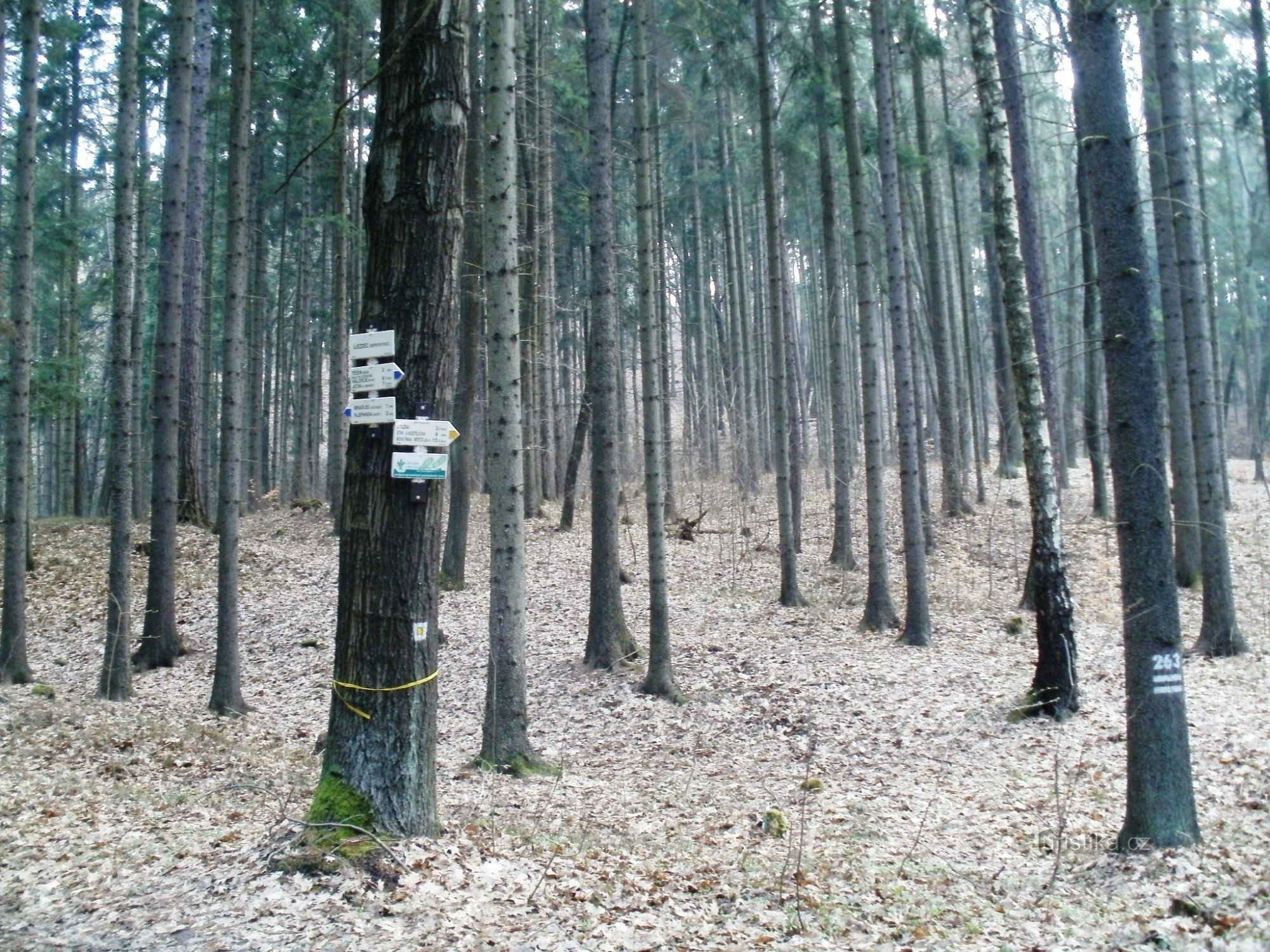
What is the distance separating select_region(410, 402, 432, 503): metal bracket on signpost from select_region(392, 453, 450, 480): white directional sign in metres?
0.03

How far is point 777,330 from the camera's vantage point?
46.2ft

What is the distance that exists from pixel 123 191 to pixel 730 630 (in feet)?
33.0

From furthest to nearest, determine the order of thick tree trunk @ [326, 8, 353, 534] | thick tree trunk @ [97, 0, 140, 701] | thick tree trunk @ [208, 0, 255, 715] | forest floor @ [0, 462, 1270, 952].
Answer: thick tree trunk @ [326, 8, 353, 534] → thick tree trunk @ [97, 0, 140, 701] → thick tree trunk @ [208, 0, 255, 715] → forest floor @ [0, 462, 1270, 952]

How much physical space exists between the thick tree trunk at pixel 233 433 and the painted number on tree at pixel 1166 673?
30.1ft

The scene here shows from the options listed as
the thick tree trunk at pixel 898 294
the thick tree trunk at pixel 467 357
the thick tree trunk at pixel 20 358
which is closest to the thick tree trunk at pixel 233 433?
the thick tree trunk at pixel 20 358

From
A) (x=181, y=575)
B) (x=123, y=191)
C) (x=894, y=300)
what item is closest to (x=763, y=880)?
(x=894, y=300)

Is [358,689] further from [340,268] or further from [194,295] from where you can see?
[340,268]

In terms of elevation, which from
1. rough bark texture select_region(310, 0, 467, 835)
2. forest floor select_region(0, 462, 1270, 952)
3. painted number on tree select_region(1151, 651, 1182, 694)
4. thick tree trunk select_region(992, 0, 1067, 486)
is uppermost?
thick tree trunk select_region(992, 0, 1067, 486)

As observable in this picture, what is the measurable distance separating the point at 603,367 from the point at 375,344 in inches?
241

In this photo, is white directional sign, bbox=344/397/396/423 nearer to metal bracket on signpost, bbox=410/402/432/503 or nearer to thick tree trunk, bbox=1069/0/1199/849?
metal bracket on signpost, bbox=410/402/432/503

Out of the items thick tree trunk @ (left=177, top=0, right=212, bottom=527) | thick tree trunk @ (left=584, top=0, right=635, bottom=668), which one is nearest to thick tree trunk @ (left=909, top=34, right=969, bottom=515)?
thick tree trunk @ (left=584, top=0, right=635, bottom=668)

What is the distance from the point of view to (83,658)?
12812 mm

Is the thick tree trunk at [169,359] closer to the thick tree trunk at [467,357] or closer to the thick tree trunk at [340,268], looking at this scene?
the thick tree trunk at [467,357]

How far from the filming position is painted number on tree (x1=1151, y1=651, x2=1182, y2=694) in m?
5.49
